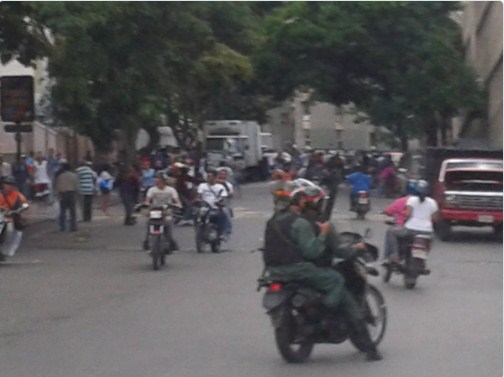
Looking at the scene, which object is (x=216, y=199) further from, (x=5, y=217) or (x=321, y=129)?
(x=321, y=129)

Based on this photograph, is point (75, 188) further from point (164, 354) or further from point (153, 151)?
point (153, 151)

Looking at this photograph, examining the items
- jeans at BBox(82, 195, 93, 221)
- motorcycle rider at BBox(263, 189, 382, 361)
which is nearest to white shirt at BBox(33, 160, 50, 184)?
jeans at BBox(82, 195, 93, 221)

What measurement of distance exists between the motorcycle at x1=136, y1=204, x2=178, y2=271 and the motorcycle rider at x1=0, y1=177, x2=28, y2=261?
247cm

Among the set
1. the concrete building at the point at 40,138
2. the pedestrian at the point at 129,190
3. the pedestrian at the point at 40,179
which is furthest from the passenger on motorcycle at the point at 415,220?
the concrete building at the point at 40,138

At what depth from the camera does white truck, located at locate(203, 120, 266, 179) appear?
190 ft

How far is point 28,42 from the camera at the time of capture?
2750cm

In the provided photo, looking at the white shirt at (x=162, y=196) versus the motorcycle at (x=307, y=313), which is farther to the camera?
the white shirt at (x=162, y=196)

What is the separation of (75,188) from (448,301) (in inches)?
536

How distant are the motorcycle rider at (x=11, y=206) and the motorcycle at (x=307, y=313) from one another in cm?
1125

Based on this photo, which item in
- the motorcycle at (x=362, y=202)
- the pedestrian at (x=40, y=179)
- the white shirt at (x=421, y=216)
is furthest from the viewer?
the pedestrian at (x=40, y=179)

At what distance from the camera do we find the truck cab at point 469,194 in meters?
27.8

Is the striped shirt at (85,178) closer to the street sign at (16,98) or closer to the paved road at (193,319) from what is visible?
the street sign at (16,98)

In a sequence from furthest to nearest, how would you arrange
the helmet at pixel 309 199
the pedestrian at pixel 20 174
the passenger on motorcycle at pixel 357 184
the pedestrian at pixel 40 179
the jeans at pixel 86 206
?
the pedestrian at pixel 40 179 → the passenger on motorcycle at pixel 357 184 → the pedestrian at pixel 20 174 → the jeans at pixel 86 206 → the helmet at pixel 309 199

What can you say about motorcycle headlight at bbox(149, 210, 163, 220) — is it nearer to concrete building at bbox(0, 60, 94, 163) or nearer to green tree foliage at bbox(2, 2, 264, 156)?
green tree foliage at bbox(2, 2, 264, 156)
